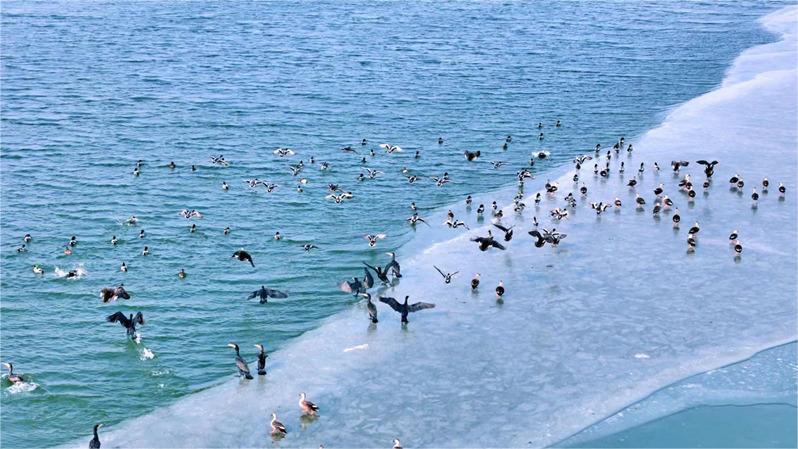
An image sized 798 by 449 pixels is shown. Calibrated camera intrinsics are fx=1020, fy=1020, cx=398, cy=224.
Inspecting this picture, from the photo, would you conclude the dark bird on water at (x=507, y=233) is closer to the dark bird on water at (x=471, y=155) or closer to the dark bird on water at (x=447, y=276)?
the dark bird on water at (x=447, y=276)

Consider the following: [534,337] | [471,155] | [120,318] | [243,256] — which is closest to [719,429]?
[534,337]

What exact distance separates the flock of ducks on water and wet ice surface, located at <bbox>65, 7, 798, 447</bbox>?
1.03 feet

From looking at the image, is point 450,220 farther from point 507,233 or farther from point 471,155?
point 471,155

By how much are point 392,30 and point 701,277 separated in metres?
46.5

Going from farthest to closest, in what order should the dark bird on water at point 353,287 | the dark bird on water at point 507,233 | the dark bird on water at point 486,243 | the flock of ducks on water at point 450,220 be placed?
the dark bird on water at point 507,233 → the dark bird on water at point 486,243 → the dark bird on water at point 353,287 → the flock of ducks on water at point 450,220

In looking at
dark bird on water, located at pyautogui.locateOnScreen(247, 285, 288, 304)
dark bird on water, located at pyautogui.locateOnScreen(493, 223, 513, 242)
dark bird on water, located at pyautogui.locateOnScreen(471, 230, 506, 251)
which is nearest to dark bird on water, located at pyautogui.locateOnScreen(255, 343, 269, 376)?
dark bird on water, located at pyautogui.locateOnScreen(247, 285, 288, 304)

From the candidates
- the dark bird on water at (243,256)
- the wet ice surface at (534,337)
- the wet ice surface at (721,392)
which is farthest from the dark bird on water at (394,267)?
the wet ice surface at (721,392)

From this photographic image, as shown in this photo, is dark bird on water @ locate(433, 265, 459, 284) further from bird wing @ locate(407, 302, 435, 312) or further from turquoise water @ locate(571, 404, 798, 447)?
turquoise water @ locate(571, 404, 798, 447)

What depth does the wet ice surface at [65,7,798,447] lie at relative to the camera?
22.7 meters

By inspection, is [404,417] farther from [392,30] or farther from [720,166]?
[392,30]

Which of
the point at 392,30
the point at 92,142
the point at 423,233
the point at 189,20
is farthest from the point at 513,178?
the point at 189,20

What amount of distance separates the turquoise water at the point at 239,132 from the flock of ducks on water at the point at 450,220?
0.44 meters

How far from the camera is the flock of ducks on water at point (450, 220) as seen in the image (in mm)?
27234

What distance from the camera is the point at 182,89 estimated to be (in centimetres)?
5450
